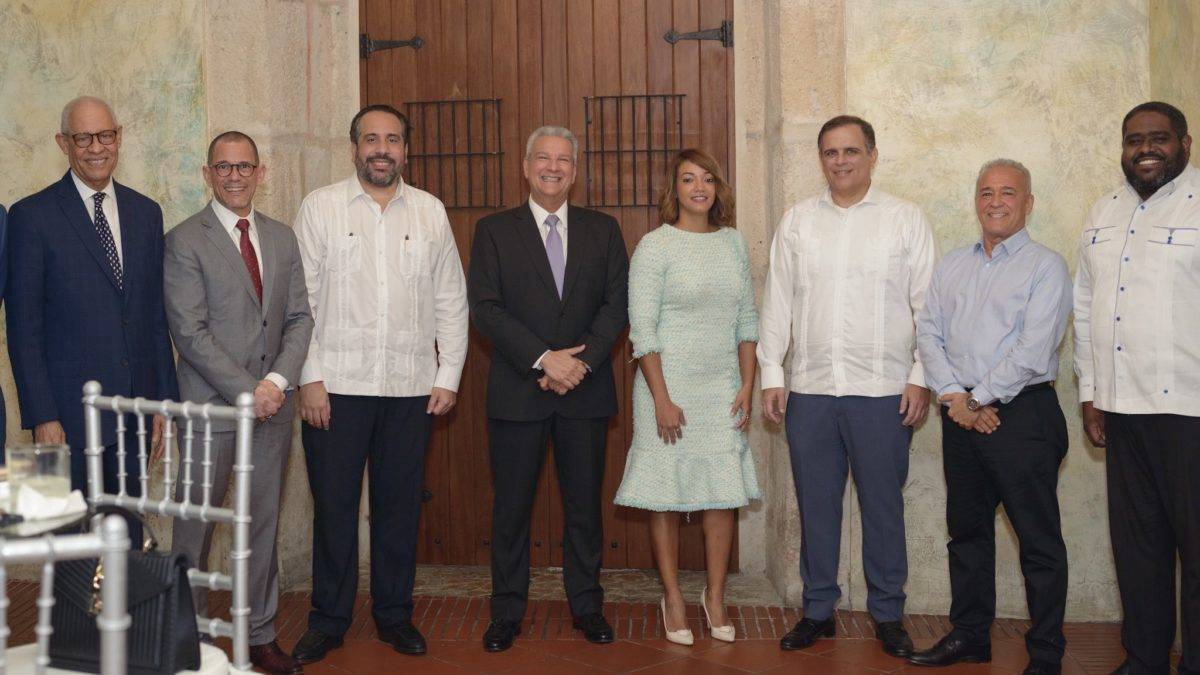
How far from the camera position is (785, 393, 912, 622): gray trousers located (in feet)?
13.2

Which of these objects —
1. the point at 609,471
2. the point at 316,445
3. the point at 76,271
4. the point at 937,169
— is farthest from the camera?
the point at 609,471

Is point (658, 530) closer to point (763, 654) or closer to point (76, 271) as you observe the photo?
point (763, 654)

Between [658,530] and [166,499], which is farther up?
[166,499]

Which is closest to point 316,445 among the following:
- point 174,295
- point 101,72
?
point 174,295

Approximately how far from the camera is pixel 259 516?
377 cm

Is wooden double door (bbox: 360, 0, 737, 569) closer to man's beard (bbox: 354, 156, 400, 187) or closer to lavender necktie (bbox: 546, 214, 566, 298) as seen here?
lavender necktie (bbox: 546, 214, 566, 298)

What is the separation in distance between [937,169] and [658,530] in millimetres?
1830

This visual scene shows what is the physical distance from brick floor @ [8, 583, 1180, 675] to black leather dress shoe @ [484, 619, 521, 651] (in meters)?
0.03

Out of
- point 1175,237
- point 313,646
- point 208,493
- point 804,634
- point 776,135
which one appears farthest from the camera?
point 776,135

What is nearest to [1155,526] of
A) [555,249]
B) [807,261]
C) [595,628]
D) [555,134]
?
[807,261]

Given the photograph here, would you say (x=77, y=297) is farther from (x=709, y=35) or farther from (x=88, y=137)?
(x=709, y=35)

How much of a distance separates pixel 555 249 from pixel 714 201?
2.09 ft

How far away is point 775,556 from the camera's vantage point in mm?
4902

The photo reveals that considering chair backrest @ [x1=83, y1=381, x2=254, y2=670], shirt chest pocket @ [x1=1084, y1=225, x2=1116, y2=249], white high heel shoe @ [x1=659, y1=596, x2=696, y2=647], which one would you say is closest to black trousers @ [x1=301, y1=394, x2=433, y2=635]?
white high heel shoe @ [x1=659, y1=596, x2=696, y2=647]
